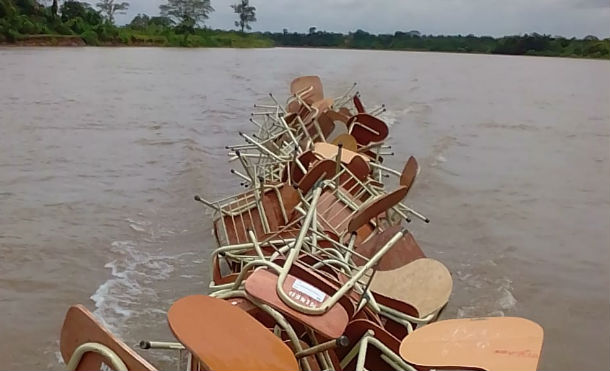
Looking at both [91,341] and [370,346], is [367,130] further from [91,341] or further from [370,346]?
[91,341]

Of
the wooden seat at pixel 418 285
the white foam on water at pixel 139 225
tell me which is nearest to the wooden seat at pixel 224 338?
the wooden seat at pixel 418 285

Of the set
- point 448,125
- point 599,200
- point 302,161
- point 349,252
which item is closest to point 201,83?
point 448,125

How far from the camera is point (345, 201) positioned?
3.42 meters

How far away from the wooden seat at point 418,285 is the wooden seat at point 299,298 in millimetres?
612

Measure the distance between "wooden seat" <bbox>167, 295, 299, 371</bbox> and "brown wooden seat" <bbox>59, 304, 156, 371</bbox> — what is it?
0.11 m

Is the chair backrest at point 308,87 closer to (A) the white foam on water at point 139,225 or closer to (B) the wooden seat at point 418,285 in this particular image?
(A) the white foam on water at point 139,225

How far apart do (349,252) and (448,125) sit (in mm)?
8930

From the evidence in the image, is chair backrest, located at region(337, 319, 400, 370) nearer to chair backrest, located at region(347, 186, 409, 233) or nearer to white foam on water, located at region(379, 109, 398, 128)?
chair backrest, located at region(347, 186, 409, 233)

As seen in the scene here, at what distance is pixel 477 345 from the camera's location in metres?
1.85

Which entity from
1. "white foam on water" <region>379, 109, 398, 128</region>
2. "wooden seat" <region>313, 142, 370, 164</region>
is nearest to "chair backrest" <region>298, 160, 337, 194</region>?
"wooden seat" <region>313, 142, 370, 164</region>

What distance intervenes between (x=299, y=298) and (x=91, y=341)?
1.76ft

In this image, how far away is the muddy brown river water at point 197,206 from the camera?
3.82m

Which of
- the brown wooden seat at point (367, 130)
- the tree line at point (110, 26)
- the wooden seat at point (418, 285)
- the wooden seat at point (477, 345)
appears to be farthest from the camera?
the tree line at point (110, 26)

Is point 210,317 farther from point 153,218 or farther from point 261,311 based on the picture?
point 153,218
